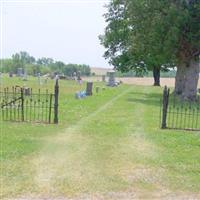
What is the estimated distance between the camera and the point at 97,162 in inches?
375

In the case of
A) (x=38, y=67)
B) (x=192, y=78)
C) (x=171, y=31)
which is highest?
(x=171, y=31)

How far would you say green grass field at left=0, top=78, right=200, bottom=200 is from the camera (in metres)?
7.56

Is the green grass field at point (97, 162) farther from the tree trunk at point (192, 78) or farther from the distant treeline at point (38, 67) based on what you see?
the distant treeline at point (38, 67)

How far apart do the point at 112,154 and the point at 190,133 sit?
4558 millimetres

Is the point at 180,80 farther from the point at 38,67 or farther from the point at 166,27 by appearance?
the point at 38,67

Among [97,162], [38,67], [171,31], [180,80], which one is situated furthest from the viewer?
[38,67]

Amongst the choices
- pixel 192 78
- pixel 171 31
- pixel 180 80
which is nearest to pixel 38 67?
pixel 180 80

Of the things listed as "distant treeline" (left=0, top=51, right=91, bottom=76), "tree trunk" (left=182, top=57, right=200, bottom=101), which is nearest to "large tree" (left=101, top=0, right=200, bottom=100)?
"tree trunk" (left=182, top=57, right=200, bottom=101)

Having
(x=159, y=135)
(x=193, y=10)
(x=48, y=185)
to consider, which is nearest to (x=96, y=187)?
(x=48, y=185)

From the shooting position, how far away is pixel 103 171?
877cm

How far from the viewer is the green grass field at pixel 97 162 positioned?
298 inches

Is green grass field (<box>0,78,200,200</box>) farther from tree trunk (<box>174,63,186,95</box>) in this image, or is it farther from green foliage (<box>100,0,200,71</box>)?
tree trunk (<box>174,63,186,95</box>)

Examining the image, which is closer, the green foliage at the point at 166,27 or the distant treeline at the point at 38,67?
the green foliage at the point at 166,27

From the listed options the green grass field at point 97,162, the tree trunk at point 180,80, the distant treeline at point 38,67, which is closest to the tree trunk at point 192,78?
the tree trunk at point 180,80
